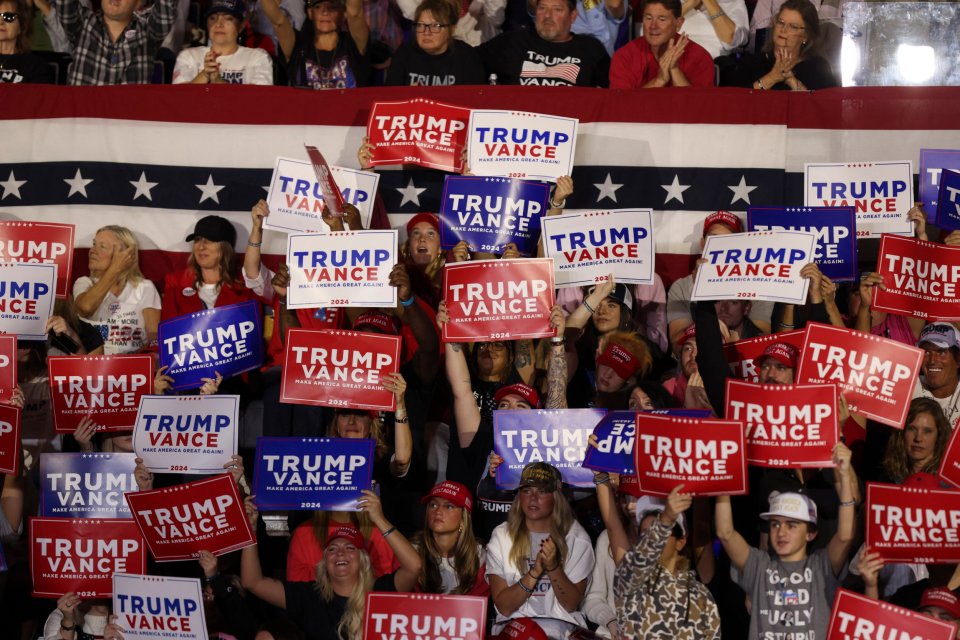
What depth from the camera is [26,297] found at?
341 inches

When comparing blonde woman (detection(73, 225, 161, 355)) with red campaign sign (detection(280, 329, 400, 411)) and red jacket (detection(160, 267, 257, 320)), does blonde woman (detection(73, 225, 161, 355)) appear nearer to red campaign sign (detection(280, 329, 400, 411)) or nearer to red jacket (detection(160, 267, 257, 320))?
red jacket (detection(160, 267, 257, 320))

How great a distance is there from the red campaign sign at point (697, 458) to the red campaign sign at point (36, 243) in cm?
377

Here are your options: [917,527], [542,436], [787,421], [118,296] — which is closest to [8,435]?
[118,296]

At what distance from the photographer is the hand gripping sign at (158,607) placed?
742 cm

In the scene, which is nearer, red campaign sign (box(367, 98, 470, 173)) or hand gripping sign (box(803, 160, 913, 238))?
hand gripping sign (box(803, 160, 913, 238))

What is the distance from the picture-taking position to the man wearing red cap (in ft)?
28.9

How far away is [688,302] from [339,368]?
2103 millimetres

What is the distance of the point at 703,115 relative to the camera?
9.35 m

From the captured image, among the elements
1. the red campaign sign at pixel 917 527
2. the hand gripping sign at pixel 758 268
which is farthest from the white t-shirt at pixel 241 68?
the red campaign sign at pixel 917 527

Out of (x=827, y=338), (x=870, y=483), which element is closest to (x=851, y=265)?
(x=827, y=338)

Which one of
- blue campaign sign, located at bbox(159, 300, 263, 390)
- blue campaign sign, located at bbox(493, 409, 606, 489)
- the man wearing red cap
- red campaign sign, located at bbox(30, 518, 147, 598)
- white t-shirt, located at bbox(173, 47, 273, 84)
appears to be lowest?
red campaign sign, located at bbox(30, 518, 147, 598)

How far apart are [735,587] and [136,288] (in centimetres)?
390

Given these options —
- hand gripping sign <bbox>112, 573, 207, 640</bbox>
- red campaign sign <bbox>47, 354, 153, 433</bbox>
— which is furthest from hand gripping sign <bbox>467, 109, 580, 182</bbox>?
hand gripping sign <bbox>112, 573, 207, 640</bbox>

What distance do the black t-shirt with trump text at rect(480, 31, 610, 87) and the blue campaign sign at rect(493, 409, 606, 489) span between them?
2.61 m
